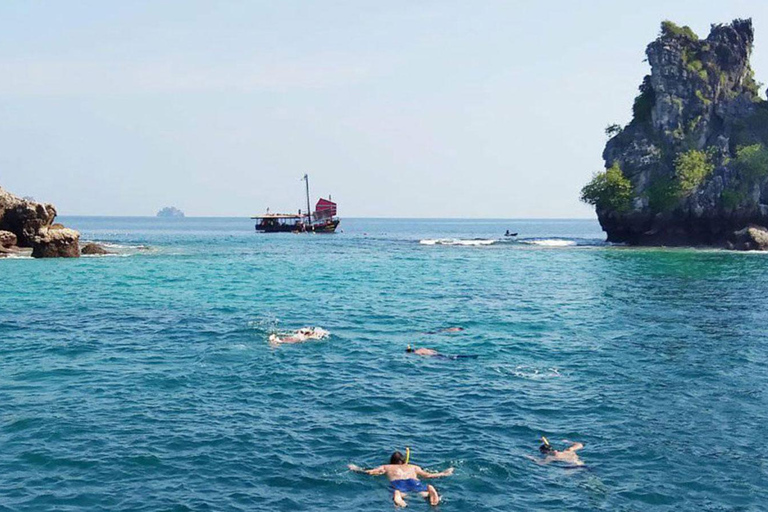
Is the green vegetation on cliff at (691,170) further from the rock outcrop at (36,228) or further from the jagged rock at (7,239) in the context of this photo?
the jagged rock at (7,239)

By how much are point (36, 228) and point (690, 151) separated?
95.4 metres

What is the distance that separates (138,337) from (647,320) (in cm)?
2755

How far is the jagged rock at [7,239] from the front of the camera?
251 ft

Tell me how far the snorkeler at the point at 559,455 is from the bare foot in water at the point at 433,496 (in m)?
3.57

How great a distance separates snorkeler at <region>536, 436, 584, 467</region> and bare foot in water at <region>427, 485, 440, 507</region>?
357 centimetres

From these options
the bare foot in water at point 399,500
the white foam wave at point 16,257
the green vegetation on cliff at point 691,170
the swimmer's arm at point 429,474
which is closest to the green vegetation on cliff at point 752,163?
the green vegetation on cliff at point 691,170

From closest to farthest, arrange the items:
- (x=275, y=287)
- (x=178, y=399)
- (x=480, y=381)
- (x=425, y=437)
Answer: (x=425, y=437), (x=178, y=399), (x=480, y=381), (x=275, y=287)

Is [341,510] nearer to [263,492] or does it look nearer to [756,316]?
[263,492]

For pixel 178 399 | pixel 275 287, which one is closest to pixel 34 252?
pixel 275 287

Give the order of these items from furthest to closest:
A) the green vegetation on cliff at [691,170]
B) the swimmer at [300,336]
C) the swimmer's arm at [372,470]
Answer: the green vegetation on cliff at [691,170]
the swimmer at [300,336]
the swimmer's arm at [372,470]

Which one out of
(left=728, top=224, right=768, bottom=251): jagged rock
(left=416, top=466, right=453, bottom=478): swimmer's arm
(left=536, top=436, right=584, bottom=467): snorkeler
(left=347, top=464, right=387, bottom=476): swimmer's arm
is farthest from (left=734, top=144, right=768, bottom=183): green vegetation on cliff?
(left=347, top=464, right=387, bottom=476): swimmer's arm

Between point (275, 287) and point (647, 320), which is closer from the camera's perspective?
point (647, 320)

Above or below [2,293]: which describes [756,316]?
below

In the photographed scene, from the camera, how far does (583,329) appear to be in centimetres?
3616
